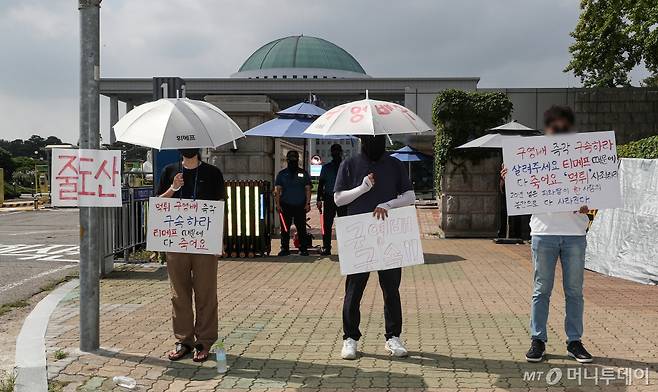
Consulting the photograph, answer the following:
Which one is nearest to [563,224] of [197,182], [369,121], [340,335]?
[369,121]

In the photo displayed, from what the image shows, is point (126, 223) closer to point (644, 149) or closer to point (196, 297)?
point (196, 297)

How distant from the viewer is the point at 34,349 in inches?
244

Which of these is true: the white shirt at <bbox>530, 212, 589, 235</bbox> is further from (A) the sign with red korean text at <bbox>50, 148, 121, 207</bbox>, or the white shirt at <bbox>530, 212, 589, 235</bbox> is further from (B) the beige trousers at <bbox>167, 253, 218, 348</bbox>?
(A) the sign with red korean text at <bbox>50, 148, 121, 207</bbox>

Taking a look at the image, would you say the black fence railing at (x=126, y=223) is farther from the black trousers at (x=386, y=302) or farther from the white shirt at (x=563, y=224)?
the white shirt at (x=563, y=224)

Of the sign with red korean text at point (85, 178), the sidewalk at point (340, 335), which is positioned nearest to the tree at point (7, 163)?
the sidewalk at point (340, 335)

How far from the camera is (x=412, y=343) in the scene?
6.47 meters

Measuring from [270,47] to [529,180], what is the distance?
12333cm

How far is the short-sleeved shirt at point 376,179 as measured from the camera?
5.94 meters

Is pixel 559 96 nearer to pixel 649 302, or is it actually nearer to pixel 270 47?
pixel 649 302

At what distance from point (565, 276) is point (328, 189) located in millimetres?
7097

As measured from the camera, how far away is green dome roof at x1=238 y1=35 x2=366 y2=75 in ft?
396

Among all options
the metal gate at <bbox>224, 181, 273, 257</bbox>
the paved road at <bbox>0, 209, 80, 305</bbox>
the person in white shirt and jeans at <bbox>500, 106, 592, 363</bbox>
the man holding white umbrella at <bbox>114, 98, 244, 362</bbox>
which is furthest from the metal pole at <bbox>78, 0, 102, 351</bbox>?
the metal gate at <bbox>224, 181, 273, 257</bbox>

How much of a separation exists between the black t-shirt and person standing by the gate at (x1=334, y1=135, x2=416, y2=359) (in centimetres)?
101

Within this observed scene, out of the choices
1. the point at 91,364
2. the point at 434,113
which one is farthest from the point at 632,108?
the point at 91,364
